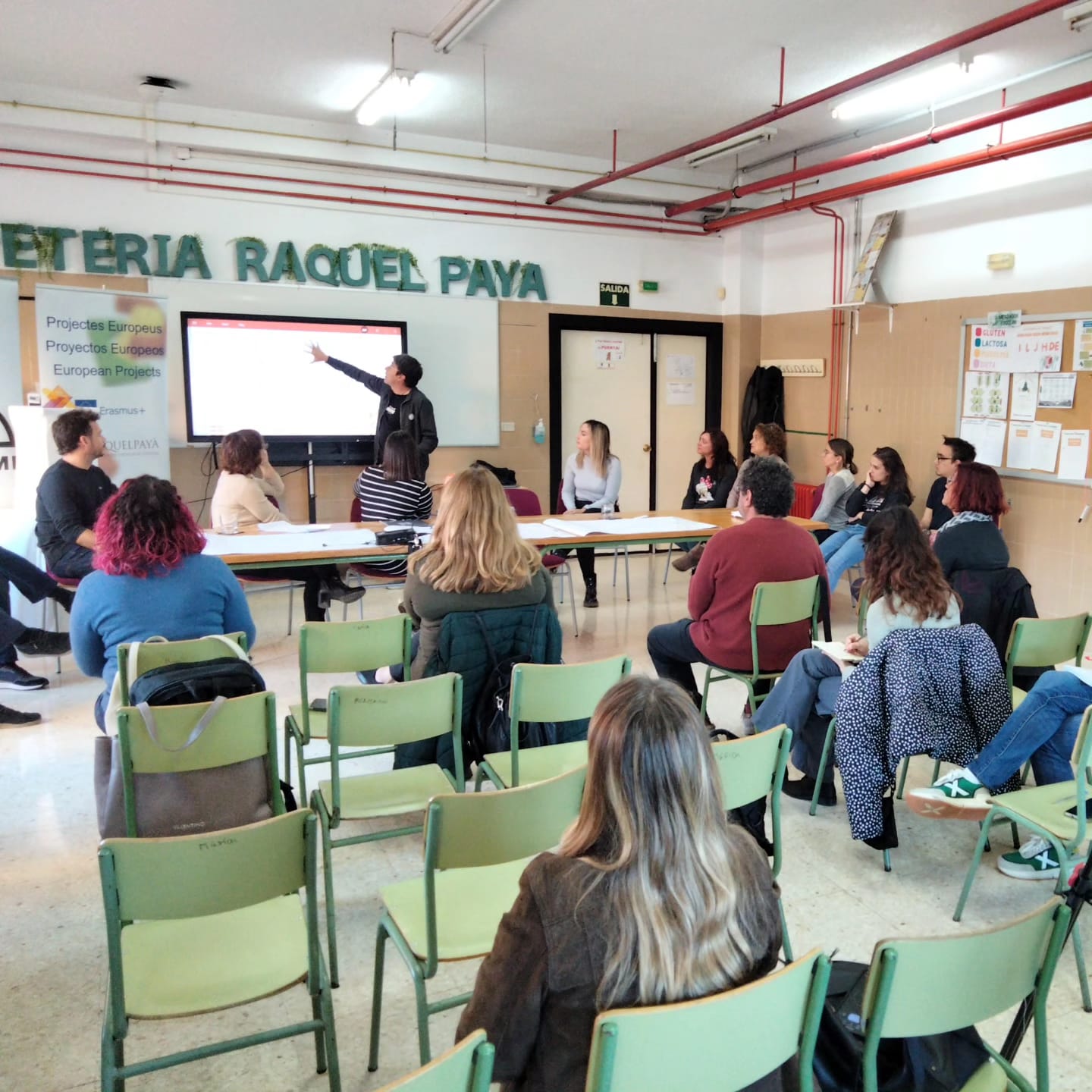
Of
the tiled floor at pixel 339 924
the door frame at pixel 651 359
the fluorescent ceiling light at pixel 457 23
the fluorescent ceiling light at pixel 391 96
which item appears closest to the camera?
the tiled floor at pixel 339 924

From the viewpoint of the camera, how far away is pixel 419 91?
5781mm

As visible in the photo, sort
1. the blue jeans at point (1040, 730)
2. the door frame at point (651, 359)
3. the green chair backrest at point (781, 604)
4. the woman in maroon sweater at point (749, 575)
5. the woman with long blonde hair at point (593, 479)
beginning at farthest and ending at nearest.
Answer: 1. the door frame at point (651, 359)
2. the woman with long blonde hair at point (593, 479)
3. the woman in maroon sweater at point (749, 575)
4. the green chair backrest at point (781, 604)
5. the blue jeans at point (1040, 730)

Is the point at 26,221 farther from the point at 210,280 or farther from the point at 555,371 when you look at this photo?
the point at 555,371

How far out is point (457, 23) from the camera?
182 inches

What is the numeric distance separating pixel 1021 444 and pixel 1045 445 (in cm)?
17

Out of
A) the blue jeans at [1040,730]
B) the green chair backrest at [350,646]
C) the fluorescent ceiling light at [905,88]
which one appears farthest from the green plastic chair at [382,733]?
the fluorescent ceiling light at [905,88]

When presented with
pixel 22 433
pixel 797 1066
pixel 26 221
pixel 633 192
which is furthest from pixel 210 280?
pixel 797 1066

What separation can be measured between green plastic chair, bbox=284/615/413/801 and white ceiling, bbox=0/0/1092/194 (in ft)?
10.3

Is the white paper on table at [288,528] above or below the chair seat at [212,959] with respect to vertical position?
above

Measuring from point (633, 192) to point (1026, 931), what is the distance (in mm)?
7107

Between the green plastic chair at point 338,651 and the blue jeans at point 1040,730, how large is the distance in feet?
5.71

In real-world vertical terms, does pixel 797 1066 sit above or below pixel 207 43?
below

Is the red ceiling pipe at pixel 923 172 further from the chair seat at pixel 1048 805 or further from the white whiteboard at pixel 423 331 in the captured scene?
the chair seat at pixel 1048 805

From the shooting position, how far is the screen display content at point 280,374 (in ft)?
21.2
